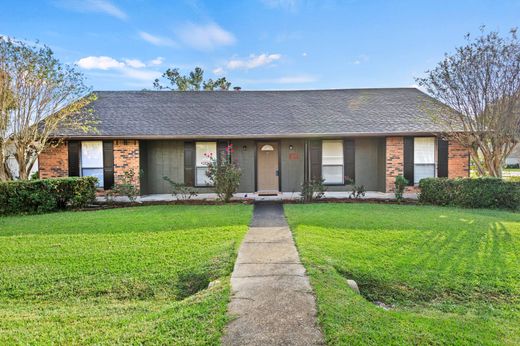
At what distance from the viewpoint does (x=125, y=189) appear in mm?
11750

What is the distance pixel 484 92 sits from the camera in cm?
1124

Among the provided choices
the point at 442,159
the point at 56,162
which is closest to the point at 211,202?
the point at 56,162

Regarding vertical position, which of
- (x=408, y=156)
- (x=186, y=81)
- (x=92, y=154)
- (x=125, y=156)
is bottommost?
(x=408, y=156)

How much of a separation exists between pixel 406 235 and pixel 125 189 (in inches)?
369

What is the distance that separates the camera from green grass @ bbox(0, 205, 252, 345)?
3.13 m

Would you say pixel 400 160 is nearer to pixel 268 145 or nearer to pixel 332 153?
pixel 332 153

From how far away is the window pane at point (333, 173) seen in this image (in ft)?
46.8

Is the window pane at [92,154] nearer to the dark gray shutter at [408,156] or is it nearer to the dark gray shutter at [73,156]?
the dark gray shutter at [73,156]

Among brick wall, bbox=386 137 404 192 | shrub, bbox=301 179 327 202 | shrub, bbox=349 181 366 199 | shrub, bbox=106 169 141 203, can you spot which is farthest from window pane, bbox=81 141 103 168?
brick wall, bbox=386 137 404 192

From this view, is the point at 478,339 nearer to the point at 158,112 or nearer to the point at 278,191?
the point at 278,191

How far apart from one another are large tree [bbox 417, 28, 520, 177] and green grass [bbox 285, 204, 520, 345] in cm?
384

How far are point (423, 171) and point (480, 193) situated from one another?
336cm

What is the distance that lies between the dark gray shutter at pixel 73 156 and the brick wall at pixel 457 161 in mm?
15375

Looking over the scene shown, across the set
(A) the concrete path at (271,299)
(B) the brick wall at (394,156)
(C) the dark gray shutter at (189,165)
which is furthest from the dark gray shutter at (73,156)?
(B) the brick wall at (394,156)
